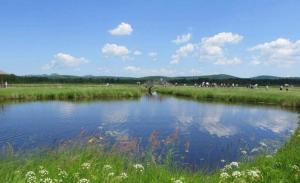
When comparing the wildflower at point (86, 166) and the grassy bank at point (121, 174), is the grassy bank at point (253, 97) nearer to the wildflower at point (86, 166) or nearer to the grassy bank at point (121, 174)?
the grassy bank at point (121, 174)

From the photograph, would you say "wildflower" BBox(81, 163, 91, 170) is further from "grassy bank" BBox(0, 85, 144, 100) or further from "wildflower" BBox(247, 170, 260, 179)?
"grassy bank" BBox(0, 85, 144, 100)

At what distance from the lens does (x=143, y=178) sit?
931 cm

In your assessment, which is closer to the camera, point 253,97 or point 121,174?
point 121,174

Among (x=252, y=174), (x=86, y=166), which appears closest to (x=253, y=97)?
(x=252, y=174)

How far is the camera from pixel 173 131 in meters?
29.2

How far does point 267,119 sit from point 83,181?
33.9 meters

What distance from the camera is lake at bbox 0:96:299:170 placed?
20.4m

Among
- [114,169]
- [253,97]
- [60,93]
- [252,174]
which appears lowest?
[253,97]

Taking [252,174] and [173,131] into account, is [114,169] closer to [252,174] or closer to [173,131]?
[252,174]

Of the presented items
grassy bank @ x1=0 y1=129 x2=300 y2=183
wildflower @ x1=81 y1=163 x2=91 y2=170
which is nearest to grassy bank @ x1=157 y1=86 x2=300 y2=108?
grassy bank @ x1=0 y1=129 x2=300 y2=183

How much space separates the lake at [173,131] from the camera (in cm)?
2041

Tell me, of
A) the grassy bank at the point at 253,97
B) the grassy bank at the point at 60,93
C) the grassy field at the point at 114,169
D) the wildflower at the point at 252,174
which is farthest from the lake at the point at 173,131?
the grassy bank at the point at 60,93

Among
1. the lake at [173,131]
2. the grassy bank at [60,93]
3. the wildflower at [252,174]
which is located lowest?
the lake at [173,131]

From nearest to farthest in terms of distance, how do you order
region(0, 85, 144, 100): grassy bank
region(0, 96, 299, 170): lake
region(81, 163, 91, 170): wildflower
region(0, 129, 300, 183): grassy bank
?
region(0, 129, 300, 183): grassy bank, region(81, 163, 91, 170): wildflower, region(0, 96, 299, 170): lake, region(0, 85, 144, 100): grassy bank
